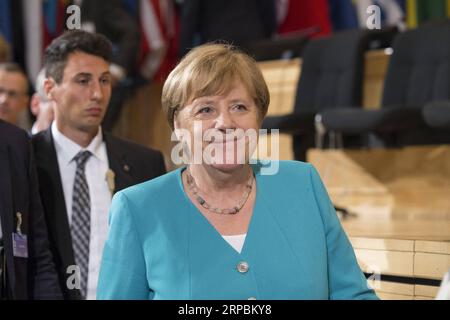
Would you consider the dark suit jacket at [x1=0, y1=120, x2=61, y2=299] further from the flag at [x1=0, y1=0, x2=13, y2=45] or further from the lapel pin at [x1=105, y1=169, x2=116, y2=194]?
the flag at [x1=0, y1=0, x2=13, y2=45]

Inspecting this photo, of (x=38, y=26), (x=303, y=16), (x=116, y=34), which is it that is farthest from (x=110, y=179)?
(x=303, y=16)

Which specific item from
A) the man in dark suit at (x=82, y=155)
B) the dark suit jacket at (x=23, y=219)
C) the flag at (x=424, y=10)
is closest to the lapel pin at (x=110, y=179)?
the man in dark suit at (x=82, y=155)

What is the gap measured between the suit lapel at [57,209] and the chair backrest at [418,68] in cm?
235

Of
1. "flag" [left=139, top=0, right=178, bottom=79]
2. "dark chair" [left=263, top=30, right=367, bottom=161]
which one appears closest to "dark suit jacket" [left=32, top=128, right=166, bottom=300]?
"dark chair" [left=263, top=30, right=367, bottom=161]

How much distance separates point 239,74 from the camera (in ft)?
5.91

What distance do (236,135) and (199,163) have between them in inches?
5.3

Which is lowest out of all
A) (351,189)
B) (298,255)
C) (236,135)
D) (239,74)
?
(351,189)

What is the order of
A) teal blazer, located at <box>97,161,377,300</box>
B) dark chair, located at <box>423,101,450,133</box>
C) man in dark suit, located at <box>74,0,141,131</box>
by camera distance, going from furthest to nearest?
1. man in dark suit, located at <box>74,0,141,131</box>
2. dark chair, located at <box>423,101,450,133</box>
3. teal blazer, located at <box>97,161,377,300</box>

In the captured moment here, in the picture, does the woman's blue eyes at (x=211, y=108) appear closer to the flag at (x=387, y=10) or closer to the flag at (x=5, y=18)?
the flag at (x=5, y=18)

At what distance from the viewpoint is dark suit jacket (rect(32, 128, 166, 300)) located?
2637 mm

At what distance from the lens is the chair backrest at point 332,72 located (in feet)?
16.0

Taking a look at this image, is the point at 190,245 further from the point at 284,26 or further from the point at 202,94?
the point at 284,26
